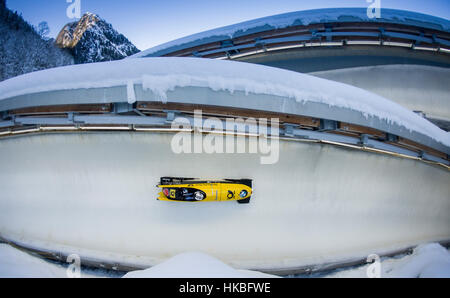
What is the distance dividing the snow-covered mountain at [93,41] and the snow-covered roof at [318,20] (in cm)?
1515

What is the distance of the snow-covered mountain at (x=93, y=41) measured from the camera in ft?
48.0

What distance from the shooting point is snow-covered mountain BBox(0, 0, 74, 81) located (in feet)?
33.0

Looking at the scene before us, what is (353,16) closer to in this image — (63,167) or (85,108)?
(85,108)

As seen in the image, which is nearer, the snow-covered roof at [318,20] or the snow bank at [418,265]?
the snow bank at [418,265]

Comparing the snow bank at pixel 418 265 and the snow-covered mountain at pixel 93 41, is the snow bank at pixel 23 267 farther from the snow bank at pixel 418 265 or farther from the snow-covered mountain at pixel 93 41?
the snow-covered mountain at pixel 93 41

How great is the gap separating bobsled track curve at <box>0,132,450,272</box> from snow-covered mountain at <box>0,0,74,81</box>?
37.0 feet

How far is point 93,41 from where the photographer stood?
Result: 49.7 ft

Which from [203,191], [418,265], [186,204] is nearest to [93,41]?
[186,204]

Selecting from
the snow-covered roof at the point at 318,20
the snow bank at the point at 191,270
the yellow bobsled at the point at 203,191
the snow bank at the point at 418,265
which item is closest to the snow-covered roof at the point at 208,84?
the yellow bobsled at the point at 203,191

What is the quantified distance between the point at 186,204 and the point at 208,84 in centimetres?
195

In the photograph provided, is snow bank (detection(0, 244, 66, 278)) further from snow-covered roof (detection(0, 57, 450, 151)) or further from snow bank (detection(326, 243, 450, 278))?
snow bank (detection(326, 243, 450, 278))

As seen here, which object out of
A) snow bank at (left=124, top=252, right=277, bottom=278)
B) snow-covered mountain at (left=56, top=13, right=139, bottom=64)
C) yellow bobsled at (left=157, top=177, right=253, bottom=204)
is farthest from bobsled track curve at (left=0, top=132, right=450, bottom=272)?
snow-covered mountain at (left=56, top=13, right=139, bottom=64)
